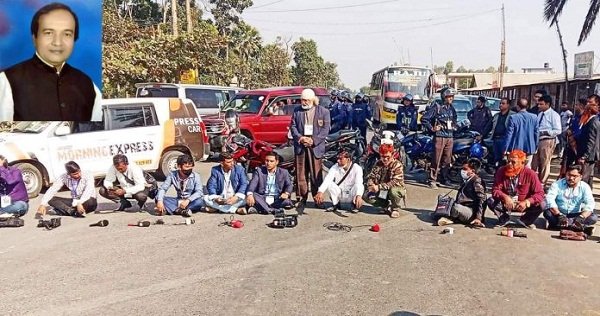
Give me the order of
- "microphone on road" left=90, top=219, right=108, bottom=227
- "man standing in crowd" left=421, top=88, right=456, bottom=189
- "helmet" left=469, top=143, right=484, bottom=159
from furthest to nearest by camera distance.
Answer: "helmet" left=469, top=143, right=484, bottom=159
"man standing in crowd" left=421, top=88, right=456, bottom=189
"microphone on road" left=90, top=219, right=108, bottom=227

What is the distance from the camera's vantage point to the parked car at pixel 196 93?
17.3m

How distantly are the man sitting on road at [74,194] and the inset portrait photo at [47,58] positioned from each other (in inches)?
68.5

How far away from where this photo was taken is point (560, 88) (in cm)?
2028

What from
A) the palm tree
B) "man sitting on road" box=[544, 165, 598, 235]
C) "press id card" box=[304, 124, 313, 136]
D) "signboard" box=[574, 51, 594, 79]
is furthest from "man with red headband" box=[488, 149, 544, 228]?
"signboard" box=[574, 51, 594, 79]

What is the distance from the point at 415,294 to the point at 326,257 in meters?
1.35

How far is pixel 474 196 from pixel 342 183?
6.64ft

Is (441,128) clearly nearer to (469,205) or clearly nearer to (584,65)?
(469,205)

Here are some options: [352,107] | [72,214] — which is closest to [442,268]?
[72,214]

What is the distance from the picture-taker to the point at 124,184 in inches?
328

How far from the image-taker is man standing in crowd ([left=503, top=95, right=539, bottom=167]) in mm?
9094

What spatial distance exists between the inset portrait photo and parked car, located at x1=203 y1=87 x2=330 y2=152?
7262 mm

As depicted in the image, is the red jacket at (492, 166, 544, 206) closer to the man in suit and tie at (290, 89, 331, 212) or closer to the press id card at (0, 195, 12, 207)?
the man in suit and tie at (290, 89, 331, 212)

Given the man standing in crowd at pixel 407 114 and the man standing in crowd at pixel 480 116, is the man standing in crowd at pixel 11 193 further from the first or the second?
the man standing in crowd at pixel 407 114

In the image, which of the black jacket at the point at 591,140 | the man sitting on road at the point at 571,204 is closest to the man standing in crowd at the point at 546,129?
the black jacket at the point at 591,140
